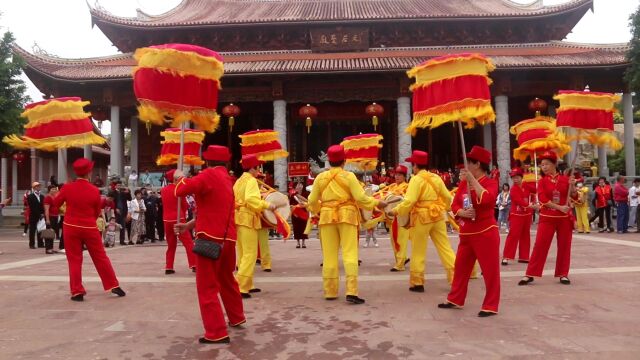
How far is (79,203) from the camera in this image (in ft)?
18.3

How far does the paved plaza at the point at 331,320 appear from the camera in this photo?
141 inches

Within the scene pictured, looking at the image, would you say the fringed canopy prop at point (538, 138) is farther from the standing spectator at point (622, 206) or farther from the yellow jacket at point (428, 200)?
the standing spectator at point (622, 206)

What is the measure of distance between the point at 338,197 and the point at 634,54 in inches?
588

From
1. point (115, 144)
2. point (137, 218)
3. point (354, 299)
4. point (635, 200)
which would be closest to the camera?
point (354, 299)

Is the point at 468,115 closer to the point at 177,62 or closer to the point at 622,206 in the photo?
the point at 177,62

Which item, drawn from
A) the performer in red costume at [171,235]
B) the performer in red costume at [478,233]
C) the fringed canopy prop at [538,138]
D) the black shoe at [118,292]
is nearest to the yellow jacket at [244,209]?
the black shoe at [118,292]

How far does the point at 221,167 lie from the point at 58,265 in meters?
5.80

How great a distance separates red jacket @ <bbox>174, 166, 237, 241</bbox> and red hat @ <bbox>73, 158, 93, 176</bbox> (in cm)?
230

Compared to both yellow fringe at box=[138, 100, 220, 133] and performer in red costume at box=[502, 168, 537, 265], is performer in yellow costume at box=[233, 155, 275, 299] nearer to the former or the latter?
yellow fringe at box=[138, 100, 220, 133]

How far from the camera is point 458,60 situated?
4.48 metres

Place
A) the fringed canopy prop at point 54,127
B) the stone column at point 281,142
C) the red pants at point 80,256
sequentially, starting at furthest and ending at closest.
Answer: the stone column at point 281,142, the fringed canopy prop at point 54,127, the red pants at point 80,256

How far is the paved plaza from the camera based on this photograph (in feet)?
11.8

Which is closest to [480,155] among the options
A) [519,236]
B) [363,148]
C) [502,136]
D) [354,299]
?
[354,299]

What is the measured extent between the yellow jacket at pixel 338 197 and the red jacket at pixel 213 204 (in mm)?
1415
